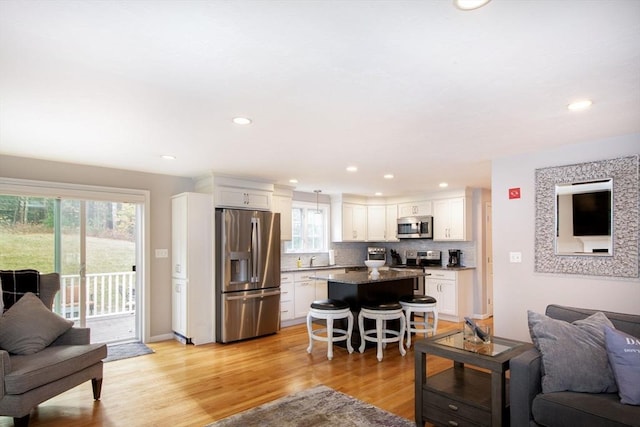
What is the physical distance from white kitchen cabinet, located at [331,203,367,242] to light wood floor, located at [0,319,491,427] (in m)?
2.78

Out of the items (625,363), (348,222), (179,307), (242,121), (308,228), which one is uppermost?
(242,121)

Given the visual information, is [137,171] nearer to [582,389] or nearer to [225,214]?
[225,214]

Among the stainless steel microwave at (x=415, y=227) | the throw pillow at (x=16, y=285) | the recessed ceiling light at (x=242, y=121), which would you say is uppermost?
the recessed ceiling light at (x=242, y=121)

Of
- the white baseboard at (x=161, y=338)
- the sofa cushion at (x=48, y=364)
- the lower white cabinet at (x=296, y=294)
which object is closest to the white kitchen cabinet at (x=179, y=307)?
the white baseboard at (x=161, y=338)

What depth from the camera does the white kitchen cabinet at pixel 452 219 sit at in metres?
6.60

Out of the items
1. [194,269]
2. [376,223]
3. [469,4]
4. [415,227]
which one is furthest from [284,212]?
[469,4]

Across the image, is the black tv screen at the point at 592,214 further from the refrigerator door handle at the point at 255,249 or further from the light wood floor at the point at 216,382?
the refrigerator door handle at the point at 255,249

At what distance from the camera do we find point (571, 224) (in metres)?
3.63

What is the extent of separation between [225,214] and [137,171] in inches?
52.6

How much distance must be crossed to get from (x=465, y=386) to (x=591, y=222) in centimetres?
206

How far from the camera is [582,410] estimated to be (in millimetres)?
2041

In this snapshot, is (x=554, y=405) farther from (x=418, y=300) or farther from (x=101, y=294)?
(x=101, y=294)

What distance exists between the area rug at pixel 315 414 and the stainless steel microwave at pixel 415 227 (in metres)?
4.35

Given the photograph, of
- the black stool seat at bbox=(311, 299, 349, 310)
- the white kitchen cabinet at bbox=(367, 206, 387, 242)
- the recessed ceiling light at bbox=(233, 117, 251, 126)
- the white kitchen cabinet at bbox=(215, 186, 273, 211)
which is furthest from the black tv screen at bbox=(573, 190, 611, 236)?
the white kitchen cabinet at bbox=(367, 206, 387, 242)
